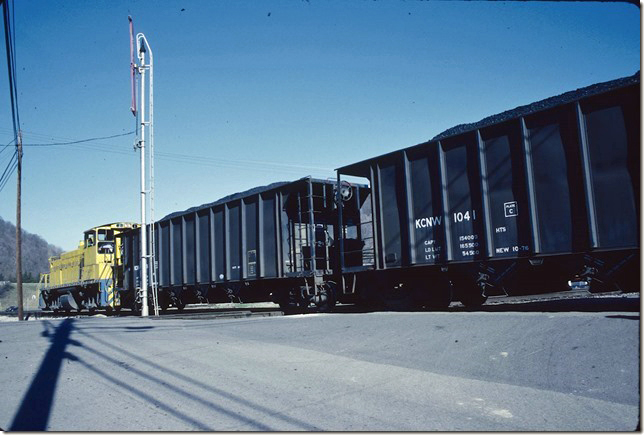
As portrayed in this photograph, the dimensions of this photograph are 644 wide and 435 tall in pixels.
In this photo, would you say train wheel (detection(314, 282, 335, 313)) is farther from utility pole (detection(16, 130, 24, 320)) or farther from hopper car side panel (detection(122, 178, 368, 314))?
utility pole (detection(16, 130, 24, 320))

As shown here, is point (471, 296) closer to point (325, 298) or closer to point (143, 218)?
point (325, 298)

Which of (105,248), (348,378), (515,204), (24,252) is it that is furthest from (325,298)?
(24,252)

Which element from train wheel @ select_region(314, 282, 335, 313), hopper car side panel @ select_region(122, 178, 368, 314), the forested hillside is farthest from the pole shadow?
the forested hillside

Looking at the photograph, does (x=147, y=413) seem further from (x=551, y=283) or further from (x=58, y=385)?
(x=551, y=283)

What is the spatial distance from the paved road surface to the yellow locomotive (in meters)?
14.6

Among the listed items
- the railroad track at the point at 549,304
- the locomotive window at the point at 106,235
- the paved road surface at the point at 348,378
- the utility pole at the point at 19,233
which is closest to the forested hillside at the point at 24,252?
the utility pole at the point at 19,233

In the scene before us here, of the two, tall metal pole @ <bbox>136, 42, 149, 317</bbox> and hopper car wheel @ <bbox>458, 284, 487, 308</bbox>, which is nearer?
hopper car wheel @ <bbox>458, 284, 487, 308</bbox>

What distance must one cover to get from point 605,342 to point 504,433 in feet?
10.6

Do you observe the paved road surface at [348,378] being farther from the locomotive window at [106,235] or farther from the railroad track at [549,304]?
the locomotive window at [106,235]

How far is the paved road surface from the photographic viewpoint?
13.9 ft

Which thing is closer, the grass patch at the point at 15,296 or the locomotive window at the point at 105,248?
the locomotive window at the point at 105,248

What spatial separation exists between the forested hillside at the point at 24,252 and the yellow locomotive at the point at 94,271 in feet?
331

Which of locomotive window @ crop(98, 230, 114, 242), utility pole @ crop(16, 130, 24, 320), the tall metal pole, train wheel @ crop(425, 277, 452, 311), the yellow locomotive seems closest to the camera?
train wheel @ crop(425, 277, 452, 311)

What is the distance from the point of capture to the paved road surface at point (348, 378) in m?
4.25
